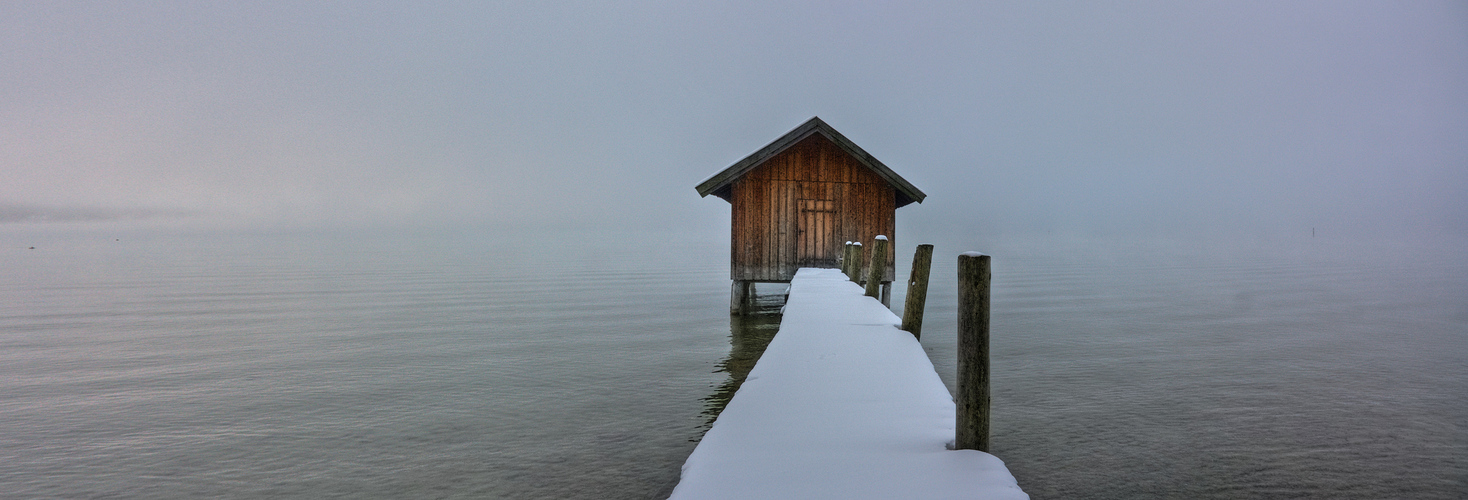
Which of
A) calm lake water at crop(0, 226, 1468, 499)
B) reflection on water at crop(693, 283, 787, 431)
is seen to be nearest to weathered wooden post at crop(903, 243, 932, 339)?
calm lake water at crop(0, 226, 1468, 499)

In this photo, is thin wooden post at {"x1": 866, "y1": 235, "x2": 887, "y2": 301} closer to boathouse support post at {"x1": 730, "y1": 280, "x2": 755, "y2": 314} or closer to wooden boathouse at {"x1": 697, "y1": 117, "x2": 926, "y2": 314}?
wooden boathouse at {"x1": 697, "y1": 117, "x2": 926, "y2": 314}

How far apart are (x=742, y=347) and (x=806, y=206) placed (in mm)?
4340

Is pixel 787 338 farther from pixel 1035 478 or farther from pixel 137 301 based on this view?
pixel 137 301

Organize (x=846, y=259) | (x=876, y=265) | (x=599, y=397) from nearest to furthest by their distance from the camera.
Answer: (x=599, y=397), (x=876, y=265), (x=846, y=259)

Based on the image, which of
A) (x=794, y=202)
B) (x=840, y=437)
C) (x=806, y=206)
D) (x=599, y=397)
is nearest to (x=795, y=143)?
(x=794, y=202)

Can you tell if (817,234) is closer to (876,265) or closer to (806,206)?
(806,206)

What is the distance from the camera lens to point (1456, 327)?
59.2 feet

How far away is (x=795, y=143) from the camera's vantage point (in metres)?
17.5

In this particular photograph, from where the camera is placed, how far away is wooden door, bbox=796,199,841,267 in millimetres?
17703

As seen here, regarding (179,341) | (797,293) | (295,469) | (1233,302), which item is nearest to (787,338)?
(797,293)

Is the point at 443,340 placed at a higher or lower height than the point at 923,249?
lower

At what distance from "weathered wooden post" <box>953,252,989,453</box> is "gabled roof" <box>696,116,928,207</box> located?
1236 cm

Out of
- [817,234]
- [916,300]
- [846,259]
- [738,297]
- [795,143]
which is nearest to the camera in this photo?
[916,300]

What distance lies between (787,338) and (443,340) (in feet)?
34.8
